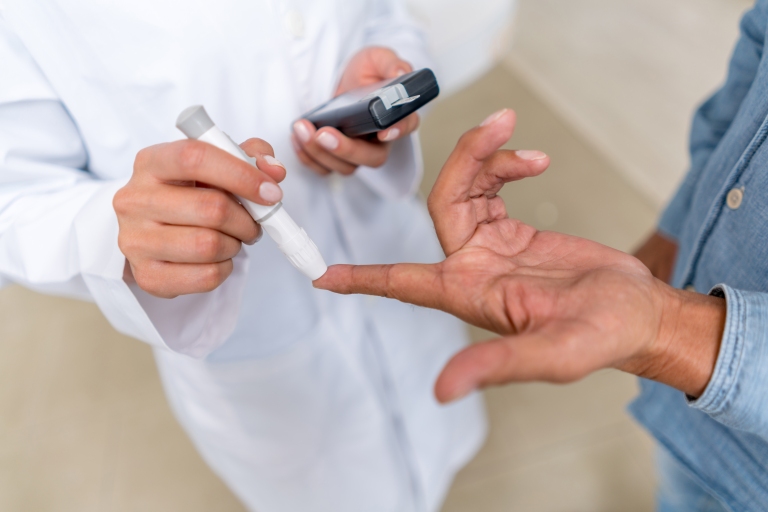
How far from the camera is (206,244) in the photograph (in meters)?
0.29

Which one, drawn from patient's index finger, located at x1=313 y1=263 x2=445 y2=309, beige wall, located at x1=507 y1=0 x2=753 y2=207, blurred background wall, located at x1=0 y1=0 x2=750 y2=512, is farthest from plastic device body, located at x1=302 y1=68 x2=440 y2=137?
beige wall, located at x1=507 y1=0 x2=753 y2=207

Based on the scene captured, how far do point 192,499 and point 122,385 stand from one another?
35cm

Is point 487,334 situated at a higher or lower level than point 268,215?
lower

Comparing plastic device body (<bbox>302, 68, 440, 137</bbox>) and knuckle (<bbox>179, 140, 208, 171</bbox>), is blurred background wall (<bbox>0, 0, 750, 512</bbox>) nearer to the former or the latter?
plastic device body (<bbox>302, 68, 440, 137</bbox>)

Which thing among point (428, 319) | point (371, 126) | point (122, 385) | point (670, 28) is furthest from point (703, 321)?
point (670, 28)

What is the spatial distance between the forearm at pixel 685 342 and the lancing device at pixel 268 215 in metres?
0.22

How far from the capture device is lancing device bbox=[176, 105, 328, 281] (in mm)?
265

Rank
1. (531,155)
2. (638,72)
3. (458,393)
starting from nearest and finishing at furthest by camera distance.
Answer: (458,393), (531,155), (638,72)

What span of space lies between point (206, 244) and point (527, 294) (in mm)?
199

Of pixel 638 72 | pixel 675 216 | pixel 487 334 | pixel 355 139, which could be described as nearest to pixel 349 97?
pixel 355 139

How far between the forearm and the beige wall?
3.66 ft

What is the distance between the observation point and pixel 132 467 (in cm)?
100

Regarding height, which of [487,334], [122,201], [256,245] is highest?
[122,201]

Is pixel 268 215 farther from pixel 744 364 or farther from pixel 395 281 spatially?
pixel 744 364
